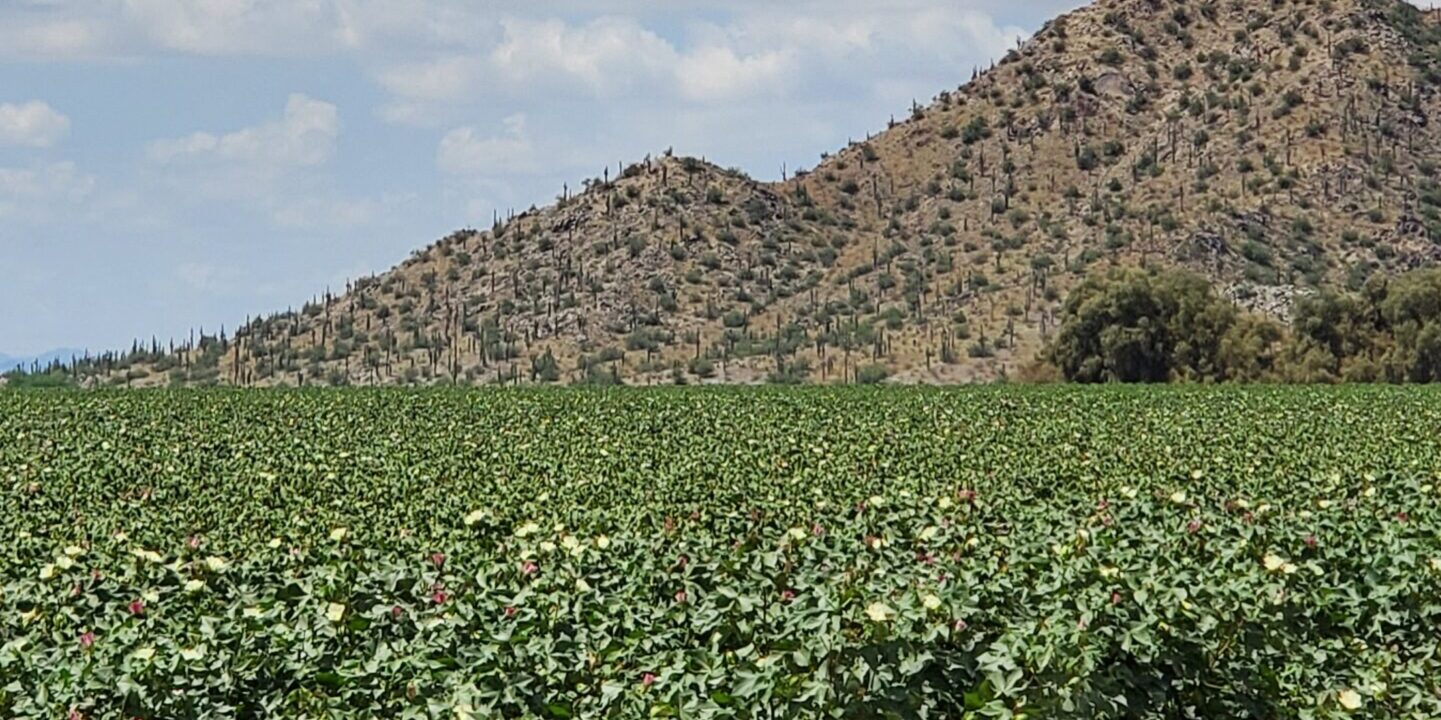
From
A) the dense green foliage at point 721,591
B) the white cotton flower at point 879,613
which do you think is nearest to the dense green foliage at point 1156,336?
the dense green foliage at point 721,591

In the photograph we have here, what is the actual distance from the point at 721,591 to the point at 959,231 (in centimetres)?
8085

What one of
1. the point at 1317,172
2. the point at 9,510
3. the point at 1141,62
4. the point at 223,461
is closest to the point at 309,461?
the point at 223,461

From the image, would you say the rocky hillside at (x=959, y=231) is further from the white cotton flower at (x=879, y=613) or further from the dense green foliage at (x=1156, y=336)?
the white cotton flower at (x=879, y=613)

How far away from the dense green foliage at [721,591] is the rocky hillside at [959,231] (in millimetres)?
53733

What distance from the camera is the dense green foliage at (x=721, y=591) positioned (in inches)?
353

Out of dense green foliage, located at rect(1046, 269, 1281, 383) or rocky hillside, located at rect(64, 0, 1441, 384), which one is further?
rocky hillside, located at rect(64, 0, 1441, 384)

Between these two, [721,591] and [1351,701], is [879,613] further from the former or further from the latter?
[1351,701]

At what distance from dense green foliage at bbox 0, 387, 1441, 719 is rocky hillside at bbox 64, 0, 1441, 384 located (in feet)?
176

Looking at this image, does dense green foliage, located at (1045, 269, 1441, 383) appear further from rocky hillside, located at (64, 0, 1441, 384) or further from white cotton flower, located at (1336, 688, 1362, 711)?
white cotton flower, located at (1336, 688, 1362, 711)

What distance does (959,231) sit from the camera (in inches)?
3556

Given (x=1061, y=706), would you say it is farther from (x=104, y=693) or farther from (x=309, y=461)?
(x=309, y=461)

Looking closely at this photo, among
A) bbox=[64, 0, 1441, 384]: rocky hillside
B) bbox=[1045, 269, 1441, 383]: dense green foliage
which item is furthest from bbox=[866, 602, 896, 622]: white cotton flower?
bbox=[64, 0, 1441, 384]: rocky hillside

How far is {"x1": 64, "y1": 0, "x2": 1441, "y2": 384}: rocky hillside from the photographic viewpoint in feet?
262

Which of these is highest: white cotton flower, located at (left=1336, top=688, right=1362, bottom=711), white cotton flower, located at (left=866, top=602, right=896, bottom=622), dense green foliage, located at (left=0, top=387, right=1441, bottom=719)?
white cotton flower, located at (left=866, top=602, right=896, bottom=622)
